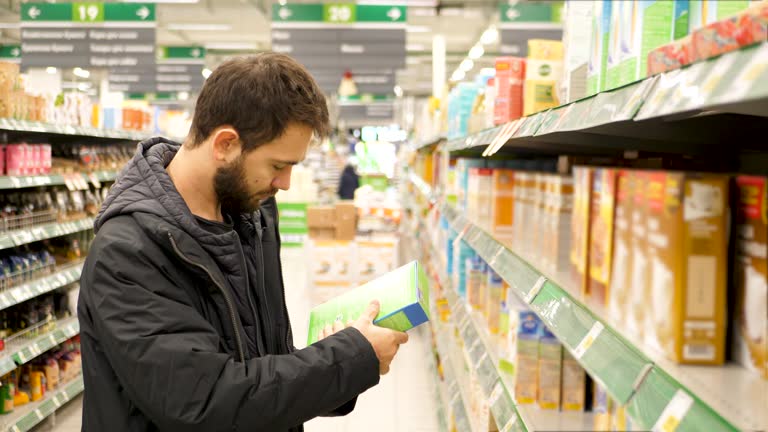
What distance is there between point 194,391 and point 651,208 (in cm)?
91

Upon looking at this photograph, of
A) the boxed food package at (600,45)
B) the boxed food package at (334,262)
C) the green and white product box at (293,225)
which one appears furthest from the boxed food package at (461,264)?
the green and white product box at (293,225)

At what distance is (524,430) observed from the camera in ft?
6.26

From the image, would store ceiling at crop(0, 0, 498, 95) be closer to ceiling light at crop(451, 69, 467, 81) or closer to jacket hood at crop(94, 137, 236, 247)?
ceiling light at crop(451, 69, 467, 81)

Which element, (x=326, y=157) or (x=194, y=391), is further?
(x=326, y=157)

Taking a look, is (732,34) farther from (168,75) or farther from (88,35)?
(168,75)

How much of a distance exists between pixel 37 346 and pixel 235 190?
3.18 m

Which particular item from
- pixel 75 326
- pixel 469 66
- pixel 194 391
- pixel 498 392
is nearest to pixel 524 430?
pixel 498 392

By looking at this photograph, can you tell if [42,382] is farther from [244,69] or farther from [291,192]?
[291,192]

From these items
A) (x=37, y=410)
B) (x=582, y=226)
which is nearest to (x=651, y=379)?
(x=582, y=226)

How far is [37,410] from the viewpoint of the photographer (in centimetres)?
416

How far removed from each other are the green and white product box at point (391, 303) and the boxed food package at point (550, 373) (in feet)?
1.58

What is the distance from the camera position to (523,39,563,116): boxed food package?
2.35 metres

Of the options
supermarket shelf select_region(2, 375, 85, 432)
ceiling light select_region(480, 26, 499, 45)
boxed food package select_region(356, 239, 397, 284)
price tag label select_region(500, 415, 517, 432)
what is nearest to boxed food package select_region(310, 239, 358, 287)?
boxed food package select_region(356, 239, 397, 284)

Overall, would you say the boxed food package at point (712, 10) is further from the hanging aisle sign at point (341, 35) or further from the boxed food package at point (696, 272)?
the hanging aisle sign at point (341, 35)
